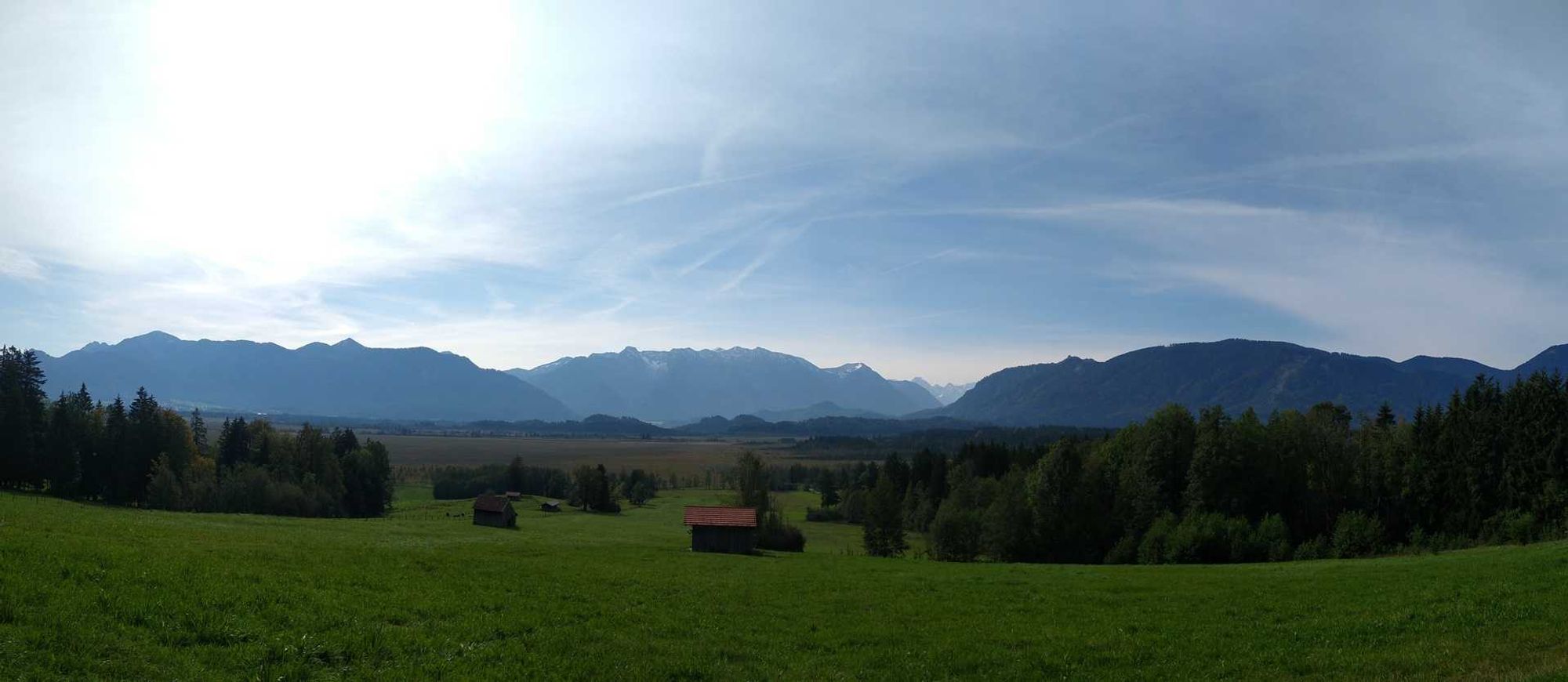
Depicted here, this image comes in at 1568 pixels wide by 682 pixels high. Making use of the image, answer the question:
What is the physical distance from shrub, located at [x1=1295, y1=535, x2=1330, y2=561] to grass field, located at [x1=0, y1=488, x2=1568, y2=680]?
22867mm

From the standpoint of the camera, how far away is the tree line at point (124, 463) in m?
70.9

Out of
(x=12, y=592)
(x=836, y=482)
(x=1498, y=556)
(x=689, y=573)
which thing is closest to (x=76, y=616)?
(x=12, y=592)

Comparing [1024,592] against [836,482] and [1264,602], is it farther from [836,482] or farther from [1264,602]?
[836,482]

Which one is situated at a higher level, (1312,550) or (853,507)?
(1312,550)

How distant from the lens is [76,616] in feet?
45.6

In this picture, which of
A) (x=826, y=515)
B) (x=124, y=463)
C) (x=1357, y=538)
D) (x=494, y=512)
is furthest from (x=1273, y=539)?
(x=124, y=463)

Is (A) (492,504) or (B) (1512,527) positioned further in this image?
(A) (492,504)

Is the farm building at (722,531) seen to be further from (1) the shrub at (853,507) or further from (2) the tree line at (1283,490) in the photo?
Result: (1) the shrub at (853,507)

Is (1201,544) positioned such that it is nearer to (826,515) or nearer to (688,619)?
(688,619)

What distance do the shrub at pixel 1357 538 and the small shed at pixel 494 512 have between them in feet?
248

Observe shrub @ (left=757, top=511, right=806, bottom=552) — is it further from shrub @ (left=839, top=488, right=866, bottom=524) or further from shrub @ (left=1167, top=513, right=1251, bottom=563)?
shrub @ (left=839, top=488, right=866, bottom=524)

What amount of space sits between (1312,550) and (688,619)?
177 ft

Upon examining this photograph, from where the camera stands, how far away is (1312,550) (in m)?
56.4

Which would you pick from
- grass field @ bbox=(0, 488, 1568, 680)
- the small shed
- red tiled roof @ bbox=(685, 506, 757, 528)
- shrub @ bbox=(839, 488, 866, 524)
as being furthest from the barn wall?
shrub @ bbox=(839, 488, 866, 524)
